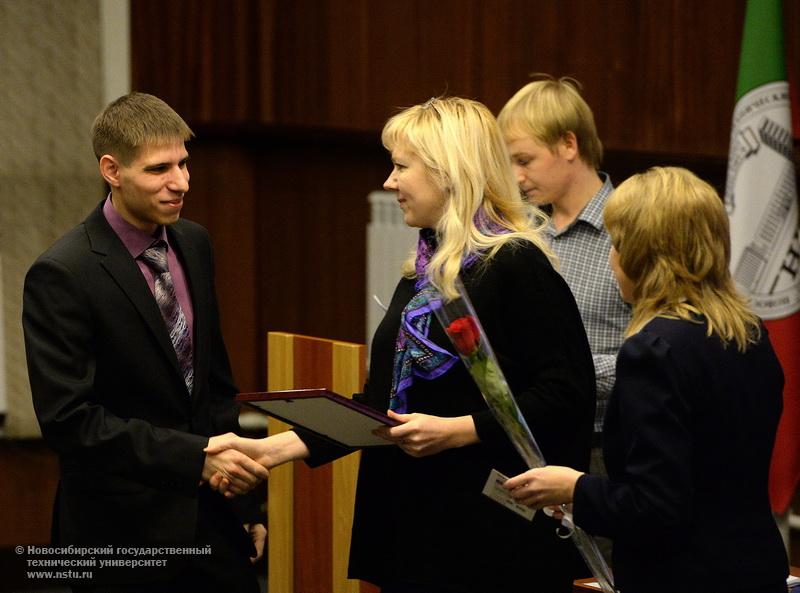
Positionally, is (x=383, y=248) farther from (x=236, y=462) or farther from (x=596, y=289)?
(x=236, y=462)

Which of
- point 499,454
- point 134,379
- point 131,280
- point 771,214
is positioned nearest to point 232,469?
point 134,379

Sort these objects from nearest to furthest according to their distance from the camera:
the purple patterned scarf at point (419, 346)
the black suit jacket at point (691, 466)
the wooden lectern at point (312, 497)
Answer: the black suit jacket at point (691, 466) → the purple patterned scarf at point (419, 346) → the wooden lectern at point (312, 497)

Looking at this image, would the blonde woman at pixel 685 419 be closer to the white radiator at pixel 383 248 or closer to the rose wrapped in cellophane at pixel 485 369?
the rose wrapped in cellophane at pixel 485 369

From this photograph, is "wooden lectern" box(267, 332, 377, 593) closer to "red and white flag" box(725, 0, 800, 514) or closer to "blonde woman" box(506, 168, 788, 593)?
"blonde woman" box(506, 168, 788, 593)

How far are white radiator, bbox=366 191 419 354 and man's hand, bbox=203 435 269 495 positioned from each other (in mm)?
2584

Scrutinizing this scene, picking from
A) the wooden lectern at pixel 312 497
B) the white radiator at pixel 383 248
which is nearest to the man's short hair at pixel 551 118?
the wooden lectern at pixel 312 497

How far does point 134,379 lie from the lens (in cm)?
224

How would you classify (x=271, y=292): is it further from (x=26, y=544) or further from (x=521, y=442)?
(x=521, y=442)

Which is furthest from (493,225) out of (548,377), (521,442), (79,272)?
(79,272)

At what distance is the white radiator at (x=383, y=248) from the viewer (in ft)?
16.1

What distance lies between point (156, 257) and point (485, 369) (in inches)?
34.1

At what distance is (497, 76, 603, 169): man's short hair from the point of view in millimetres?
3072

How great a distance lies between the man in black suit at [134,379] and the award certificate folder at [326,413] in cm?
24

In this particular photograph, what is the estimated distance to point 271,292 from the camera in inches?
197
